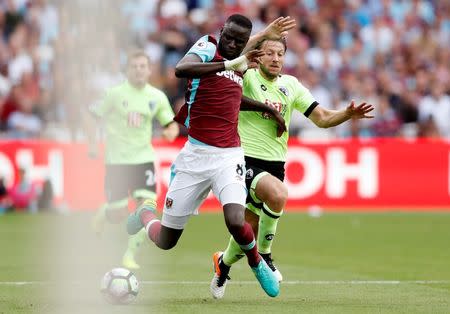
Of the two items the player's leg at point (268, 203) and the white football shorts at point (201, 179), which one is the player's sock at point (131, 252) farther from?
the white football shorts at point (201, 179)

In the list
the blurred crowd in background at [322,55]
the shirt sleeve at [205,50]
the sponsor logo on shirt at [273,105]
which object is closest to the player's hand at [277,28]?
the shirt sleeve at [205,50]

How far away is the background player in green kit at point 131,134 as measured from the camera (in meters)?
13.4

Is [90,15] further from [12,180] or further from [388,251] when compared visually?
[12,180]

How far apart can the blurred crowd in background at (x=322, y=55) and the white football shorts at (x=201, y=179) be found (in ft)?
27.1

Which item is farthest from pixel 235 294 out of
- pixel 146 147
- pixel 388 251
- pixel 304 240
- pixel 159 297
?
pixel 304 240

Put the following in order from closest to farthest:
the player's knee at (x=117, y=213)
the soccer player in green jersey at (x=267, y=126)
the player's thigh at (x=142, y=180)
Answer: the soccer player in green jersey at (x=267, y=126) < the player's knee at (x=117, y=213) < the player's thigh at (x=142, y=180)

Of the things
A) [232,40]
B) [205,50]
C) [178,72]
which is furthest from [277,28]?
[178,72]

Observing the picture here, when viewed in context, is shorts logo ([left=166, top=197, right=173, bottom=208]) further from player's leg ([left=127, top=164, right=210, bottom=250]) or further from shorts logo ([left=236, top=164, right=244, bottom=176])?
shorts logo ([left=236, top=164, right=244, bottom=176])

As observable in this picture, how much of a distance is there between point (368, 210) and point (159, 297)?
510 inches

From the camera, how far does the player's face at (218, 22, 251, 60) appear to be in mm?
9656

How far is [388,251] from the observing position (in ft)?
51.5

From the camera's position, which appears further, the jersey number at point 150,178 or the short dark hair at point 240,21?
the jersey number at point 150,178

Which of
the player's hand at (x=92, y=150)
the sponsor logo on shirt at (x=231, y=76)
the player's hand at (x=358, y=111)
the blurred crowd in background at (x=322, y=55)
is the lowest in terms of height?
the blurred crowd in background at (x=322, y=55)

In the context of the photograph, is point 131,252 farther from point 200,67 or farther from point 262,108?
point 200,67
